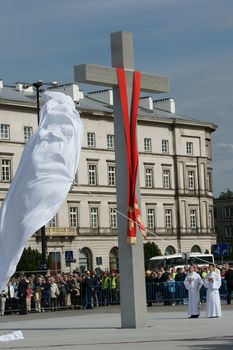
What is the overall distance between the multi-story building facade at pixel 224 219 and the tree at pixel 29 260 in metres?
83.0

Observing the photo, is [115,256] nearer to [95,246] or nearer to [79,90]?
[95,246]

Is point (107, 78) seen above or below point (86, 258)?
above

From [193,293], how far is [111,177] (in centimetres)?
7094

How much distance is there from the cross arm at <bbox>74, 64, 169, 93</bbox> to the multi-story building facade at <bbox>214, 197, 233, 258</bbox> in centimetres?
13754

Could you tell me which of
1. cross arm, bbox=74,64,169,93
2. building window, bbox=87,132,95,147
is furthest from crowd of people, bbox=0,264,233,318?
building window, bbox=87,132,95,147

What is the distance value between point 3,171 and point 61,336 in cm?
6744

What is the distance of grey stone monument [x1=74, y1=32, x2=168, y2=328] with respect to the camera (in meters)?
23.2

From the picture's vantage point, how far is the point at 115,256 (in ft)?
330

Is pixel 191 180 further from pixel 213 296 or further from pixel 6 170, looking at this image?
pixel 213 296

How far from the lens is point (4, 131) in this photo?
89625mm

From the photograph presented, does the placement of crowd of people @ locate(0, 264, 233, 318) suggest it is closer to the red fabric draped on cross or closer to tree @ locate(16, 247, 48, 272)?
the red fabric draped on cross

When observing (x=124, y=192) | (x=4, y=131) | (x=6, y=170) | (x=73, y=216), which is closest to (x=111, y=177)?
(x=73, y=216)

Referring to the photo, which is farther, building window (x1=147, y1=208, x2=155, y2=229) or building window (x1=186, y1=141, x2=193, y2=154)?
building window (x1=186, y1=141, x2=193, y2=154)

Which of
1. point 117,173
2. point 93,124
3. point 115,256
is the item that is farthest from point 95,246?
point 117,173
